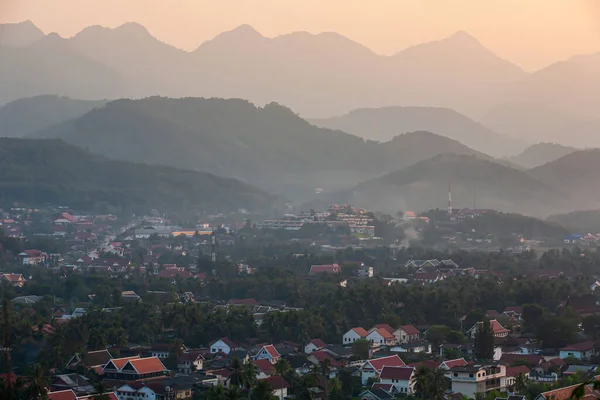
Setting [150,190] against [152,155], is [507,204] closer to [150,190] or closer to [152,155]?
[150,190]

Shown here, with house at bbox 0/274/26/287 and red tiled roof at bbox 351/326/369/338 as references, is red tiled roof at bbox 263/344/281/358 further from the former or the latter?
house at bbox 0/274/26/287

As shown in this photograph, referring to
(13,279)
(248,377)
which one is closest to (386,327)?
(248,377)

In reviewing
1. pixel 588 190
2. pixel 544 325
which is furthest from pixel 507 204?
pixel 544 325

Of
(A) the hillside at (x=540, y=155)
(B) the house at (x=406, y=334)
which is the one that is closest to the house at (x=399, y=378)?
(B) the house at (x=406, y=334)

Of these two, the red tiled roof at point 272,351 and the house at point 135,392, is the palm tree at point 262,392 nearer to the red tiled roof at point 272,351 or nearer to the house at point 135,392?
the house at point 135,392

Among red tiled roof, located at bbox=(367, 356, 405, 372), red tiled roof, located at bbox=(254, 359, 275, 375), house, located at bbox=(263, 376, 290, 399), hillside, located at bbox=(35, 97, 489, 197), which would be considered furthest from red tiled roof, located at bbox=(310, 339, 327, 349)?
hillside, located at bbox=(35, 97, 489, 197)
